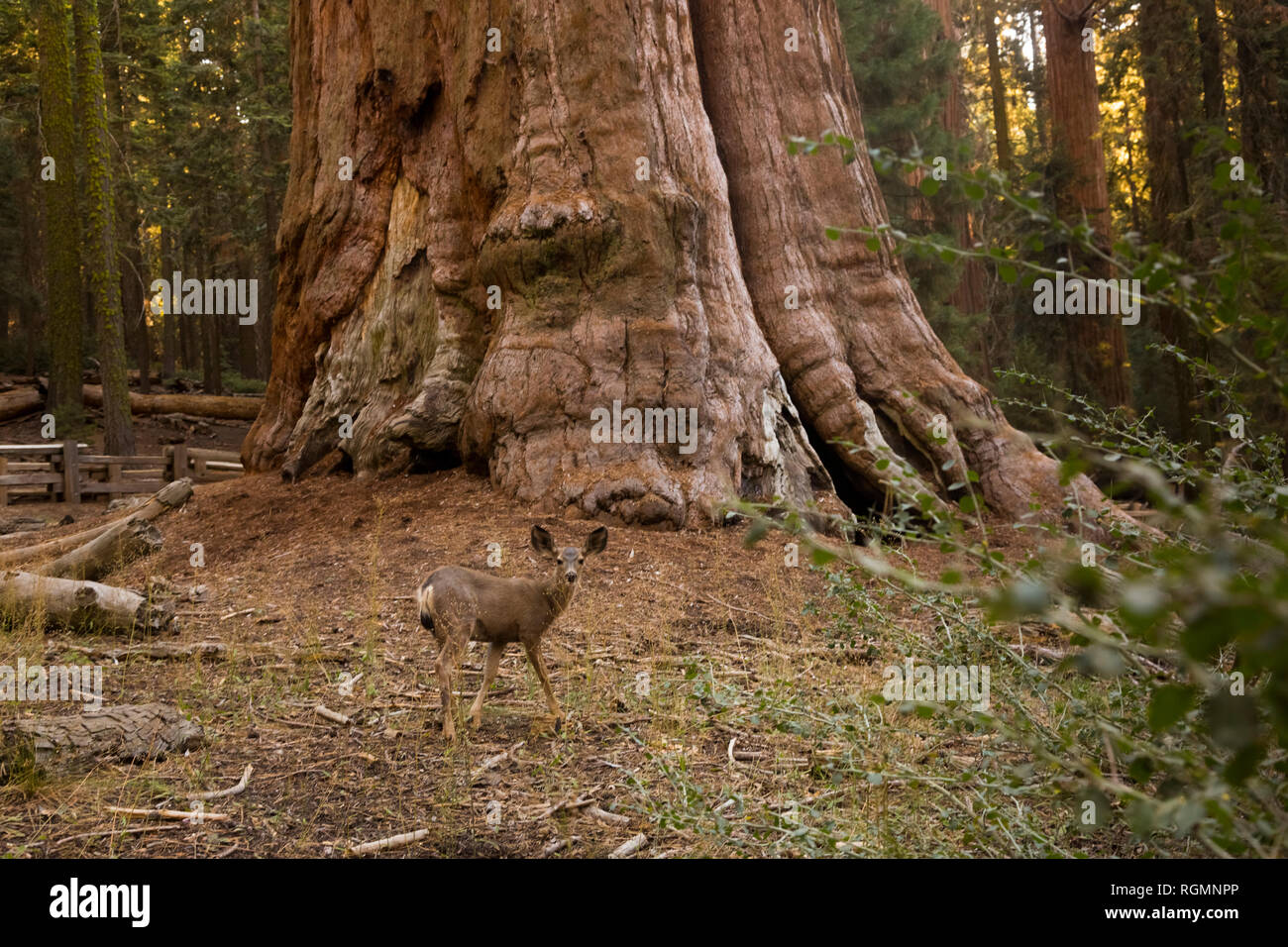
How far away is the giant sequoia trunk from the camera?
1028 centimetres

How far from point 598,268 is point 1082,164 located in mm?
13154

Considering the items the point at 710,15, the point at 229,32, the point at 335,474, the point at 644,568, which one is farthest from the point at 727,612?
the point at 229,32

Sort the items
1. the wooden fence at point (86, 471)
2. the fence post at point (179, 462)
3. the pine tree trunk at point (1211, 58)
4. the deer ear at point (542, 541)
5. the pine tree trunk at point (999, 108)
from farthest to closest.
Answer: the pine tree trunk at point (999, 108), the fence post at point (179, 462), the wooden fence at point (86, 471), the pine tree trunk at point (1211, 58), the deer ear at point (542, 541)

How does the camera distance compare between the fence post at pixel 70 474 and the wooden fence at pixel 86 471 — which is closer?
the wooden fence at pixel 86 471

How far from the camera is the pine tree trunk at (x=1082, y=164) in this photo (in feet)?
64.3

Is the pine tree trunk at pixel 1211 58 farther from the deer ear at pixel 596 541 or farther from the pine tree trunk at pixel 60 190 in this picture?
the pine tree trunk at pixel 60 190

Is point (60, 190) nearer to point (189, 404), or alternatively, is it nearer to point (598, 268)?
point (189, 404)

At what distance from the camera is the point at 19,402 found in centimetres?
2891

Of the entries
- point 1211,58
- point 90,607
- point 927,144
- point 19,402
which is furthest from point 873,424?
point 19,402

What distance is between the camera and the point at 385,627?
736 centimetres

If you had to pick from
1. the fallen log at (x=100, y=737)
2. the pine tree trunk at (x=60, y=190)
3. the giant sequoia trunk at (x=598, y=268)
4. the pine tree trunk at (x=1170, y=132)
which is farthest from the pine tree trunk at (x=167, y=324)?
the fallen log at (x=100, y=737)

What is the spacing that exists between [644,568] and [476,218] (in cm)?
520

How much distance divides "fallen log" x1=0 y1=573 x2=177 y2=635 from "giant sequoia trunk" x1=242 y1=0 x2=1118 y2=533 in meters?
3.52
